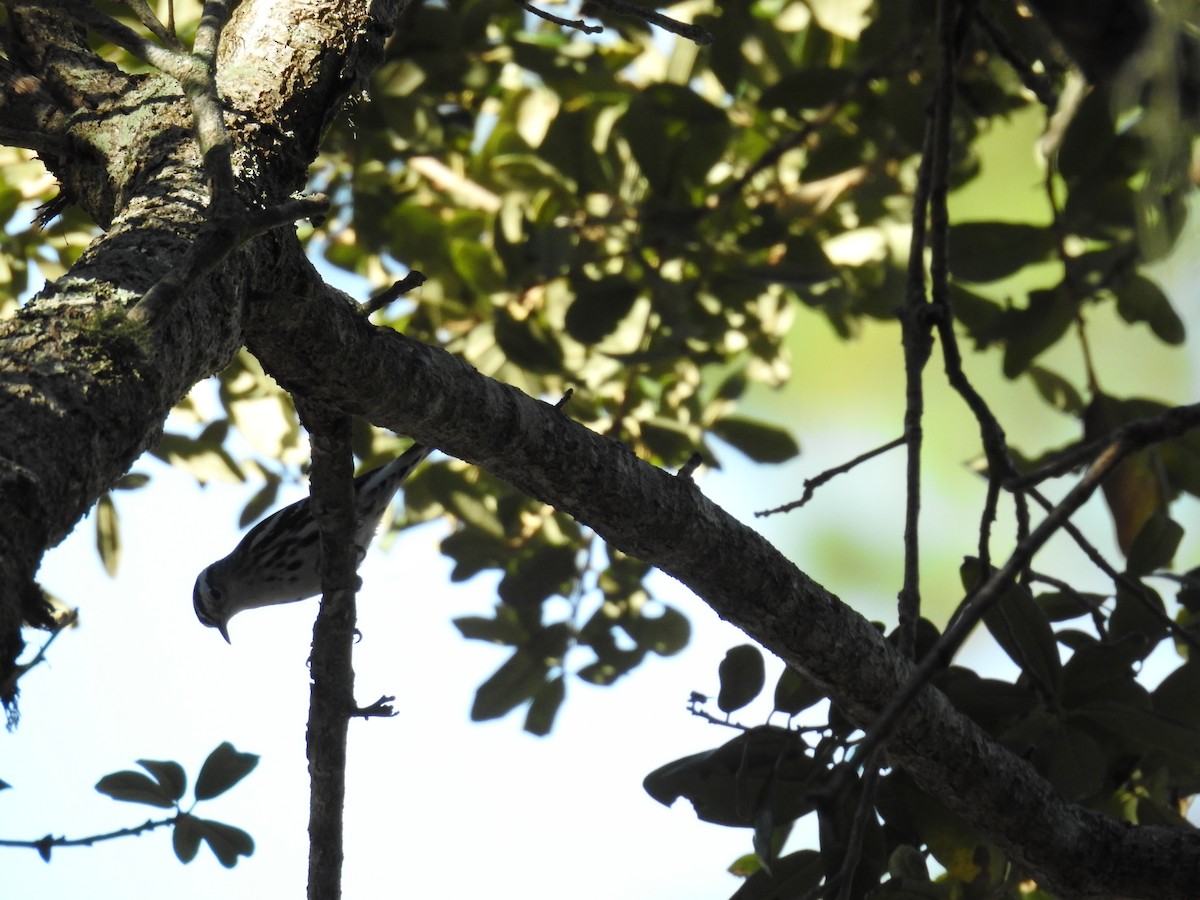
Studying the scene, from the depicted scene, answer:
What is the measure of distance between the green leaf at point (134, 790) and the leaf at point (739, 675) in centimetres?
98

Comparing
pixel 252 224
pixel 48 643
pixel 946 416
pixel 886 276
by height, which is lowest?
pixel 48 643

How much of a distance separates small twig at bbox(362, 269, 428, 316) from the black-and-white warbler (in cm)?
177

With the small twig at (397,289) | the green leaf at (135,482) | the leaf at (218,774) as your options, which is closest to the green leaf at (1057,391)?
the small twig at (397,289)

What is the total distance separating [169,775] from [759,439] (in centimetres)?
201

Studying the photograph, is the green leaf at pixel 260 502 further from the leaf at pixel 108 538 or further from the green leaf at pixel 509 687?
the green leaf at pixel 509 687

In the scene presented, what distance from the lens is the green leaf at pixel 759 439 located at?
3406 millimetres

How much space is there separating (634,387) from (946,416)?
1.69 metres

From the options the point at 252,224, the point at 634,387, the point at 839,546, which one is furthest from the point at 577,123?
the point at 839,546

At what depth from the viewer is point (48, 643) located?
1.43m

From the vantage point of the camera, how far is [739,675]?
2010mm

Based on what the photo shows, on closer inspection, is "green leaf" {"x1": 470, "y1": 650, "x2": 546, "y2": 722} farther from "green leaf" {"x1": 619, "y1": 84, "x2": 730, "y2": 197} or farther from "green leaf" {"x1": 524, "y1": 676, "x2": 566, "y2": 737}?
"green leaf" {"x1": 619, "y1": 84, "x2": 730, "y2": 197}

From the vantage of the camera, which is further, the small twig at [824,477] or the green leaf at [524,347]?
the green leaf at [524,347]

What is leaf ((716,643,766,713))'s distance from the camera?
6.59ft

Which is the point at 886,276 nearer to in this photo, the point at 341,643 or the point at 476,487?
the point at 476,487
